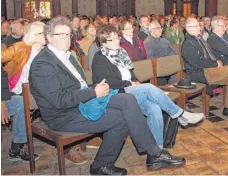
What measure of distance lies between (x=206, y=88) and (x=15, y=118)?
2551 millimetres

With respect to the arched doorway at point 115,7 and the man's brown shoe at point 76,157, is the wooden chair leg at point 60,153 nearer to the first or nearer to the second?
the man's brown shoe at point 76,157

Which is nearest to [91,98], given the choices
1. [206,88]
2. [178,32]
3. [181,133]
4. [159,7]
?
[181,133]

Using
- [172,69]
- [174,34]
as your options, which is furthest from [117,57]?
[174,34]

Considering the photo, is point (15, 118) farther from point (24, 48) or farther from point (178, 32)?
point (178, 32)

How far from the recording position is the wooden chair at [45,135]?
2.96 metres

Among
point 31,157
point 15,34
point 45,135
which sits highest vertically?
point 15,34

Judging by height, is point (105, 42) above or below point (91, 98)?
above

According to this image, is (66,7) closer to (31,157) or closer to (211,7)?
(211,7)

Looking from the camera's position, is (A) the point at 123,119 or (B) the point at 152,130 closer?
(A) the point at 123,119

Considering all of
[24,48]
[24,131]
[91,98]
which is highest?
[24,48]

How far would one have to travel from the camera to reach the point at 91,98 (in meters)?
2.88

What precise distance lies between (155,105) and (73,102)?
2.96 ft

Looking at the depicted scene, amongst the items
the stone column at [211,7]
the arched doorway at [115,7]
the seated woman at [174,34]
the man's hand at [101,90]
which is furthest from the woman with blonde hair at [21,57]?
the stone column at [211,7]

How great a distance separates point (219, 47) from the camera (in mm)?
5340
